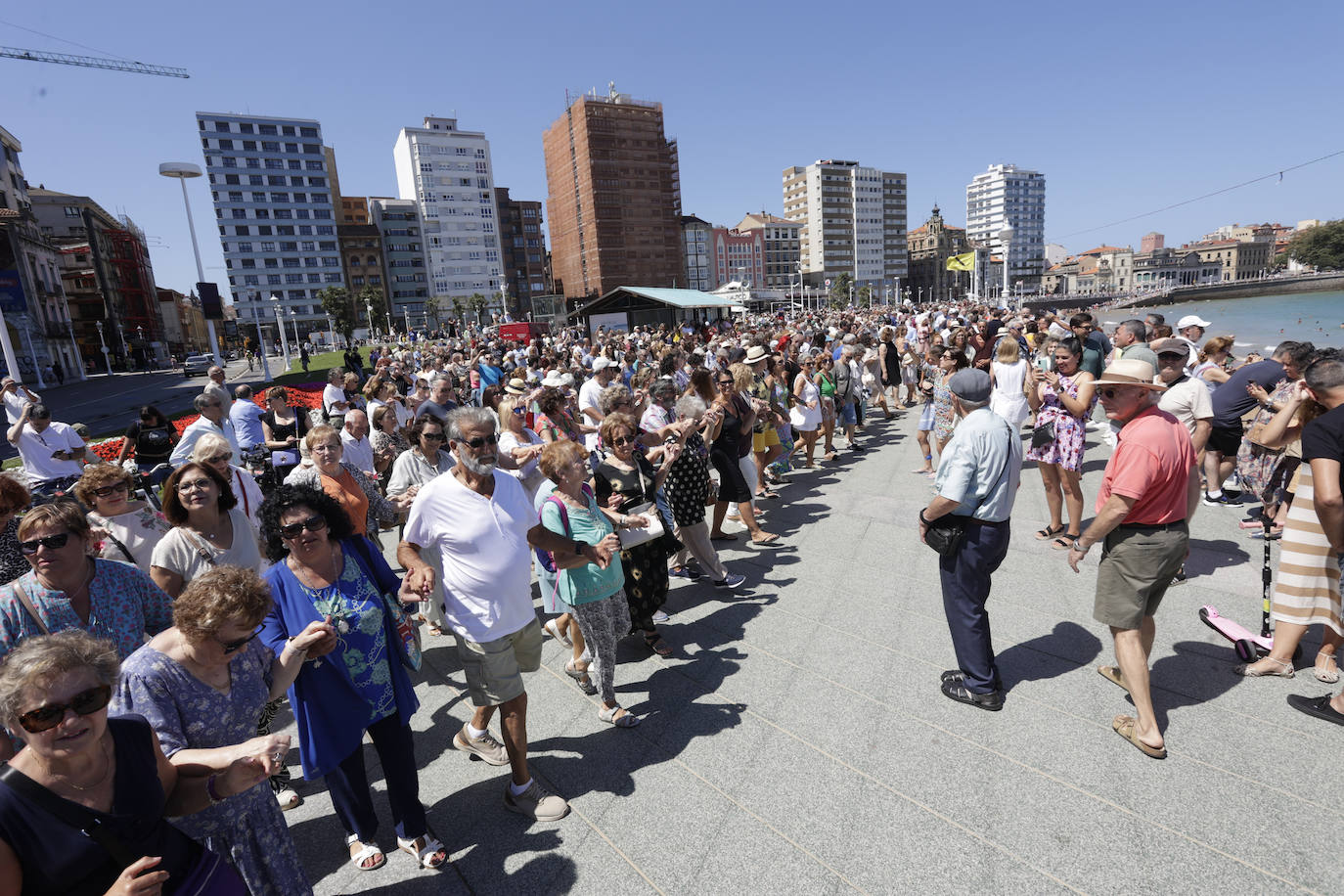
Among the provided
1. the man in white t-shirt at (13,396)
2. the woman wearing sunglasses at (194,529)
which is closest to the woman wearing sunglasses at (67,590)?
the woman wearing sunglasses at (194,529)

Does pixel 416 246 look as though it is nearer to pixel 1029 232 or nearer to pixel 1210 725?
pixel 1210 725

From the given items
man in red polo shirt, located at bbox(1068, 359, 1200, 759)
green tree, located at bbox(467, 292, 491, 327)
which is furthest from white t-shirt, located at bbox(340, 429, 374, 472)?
green tree, located at bbox(467, 292, 491, 327)

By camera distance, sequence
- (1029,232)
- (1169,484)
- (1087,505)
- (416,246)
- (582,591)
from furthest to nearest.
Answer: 1. (1029,232)
2. (416,246)
3. (1087,505)
4. (582,591)
5. (1169,484)

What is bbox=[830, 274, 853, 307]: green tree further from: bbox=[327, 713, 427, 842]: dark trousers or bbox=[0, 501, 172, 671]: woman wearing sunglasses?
bbox=[0, 501, 172, 671]: woman wearing sunglasses

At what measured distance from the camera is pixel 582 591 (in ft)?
10.9

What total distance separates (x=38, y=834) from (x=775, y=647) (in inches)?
141

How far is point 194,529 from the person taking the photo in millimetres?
3033

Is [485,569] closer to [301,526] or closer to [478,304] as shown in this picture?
[301,526]

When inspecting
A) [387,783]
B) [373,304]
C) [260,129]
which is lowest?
[387,783]

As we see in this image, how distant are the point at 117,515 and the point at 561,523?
243cm

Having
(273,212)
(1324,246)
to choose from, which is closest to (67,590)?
(273,212)

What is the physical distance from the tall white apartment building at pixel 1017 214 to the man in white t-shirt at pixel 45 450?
187325 mm

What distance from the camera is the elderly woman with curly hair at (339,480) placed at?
12.5ft

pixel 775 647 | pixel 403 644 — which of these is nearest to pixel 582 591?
pixel 403 644
